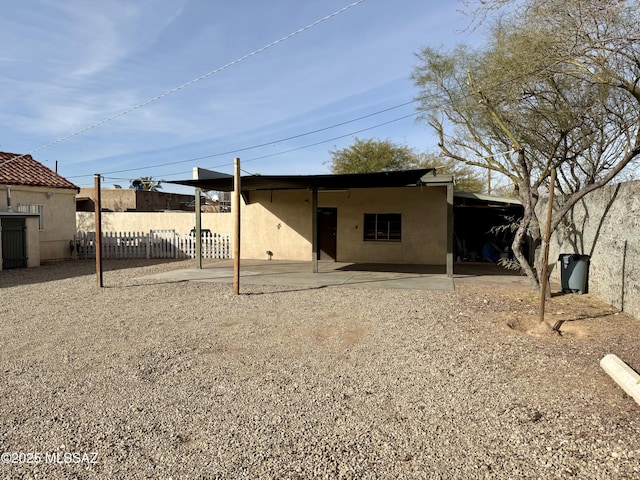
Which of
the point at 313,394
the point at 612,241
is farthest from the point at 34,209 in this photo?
the point at 612,241

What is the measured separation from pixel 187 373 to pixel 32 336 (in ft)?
9.59

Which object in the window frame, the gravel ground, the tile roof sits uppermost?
the tile roof

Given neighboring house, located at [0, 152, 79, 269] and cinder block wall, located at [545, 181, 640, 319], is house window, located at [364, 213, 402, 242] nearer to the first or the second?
cinder block wall, located at [545, 181, 640, 319]

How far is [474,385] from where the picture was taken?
154 inches

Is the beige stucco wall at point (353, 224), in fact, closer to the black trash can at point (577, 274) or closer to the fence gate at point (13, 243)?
the black trash can at point (577, 274)

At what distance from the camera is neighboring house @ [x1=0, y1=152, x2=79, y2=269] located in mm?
12913

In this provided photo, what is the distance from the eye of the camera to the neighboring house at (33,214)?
1291 centimetres

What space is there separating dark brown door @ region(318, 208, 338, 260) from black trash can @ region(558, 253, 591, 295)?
8.08 meters

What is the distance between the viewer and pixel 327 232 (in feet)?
50.5

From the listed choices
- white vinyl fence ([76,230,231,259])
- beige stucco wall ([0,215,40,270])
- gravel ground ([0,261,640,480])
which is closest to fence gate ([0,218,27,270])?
beige stucco wall ([0,215,40,270])

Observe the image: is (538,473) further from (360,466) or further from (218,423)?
(218,423)

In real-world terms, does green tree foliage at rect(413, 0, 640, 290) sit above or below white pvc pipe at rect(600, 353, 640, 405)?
above

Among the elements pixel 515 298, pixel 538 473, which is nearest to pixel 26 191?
pixel 515 298

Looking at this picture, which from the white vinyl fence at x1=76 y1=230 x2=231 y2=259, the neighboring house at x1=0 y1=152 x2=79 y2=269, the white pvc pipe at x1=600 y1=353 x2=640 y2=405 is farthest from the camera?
the white vinyl fence at x1=76 y1=230 x2=231 y2=259
